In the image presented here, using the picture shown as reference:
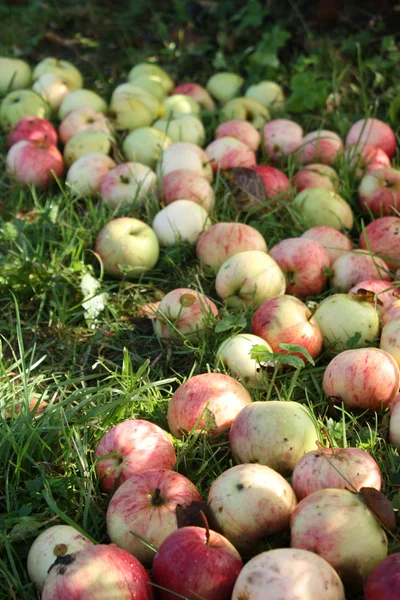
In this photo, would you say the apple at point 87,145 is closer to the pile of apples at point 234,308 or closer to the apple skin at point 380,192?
the pile of apples at point 234,308

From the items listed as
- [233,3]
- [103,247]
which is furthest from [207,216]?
[233,3]

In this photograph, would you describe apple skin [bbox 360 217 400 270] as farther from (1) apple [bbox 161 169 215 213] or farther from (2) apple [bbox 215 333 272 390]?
(2) apple [bbox 215 333 272 390]

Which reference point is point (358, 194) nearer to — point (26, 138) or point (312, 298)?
point (312, 298)

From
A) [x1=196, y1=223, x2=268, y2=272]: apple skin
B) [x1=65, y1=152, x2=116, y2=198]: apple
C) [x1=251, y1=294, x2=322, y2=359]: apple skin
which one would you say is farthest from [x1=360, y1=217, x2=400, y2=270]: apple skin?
[x1=65, y1=152, x2=116, y2=198]: apple

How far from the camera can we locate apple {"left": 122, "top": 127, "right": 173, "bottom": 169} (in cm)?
442

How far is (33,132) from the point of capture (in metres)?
4.62

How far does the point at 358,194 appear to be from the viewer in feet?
13.7

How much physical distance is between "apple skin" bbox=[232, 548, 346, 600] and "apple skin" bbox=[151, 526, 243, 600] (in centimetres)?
9

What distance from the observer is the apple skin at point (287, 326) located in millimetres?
3039

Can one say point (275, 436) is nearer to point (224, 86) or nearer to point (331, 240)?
point (331, 240)

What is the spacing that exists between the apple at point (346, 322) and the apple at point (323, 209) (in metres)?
0.84

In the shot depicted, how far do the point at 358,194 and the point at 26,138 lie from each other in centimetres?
204

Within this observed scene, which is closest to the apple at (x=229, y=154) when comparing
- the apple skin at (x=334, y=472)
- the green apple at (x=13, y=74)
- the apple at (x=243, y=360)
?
the apple at (x=243, y=360)

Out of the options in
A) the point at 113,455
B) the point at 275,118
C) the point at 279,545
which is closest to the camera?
the point at 279,545
